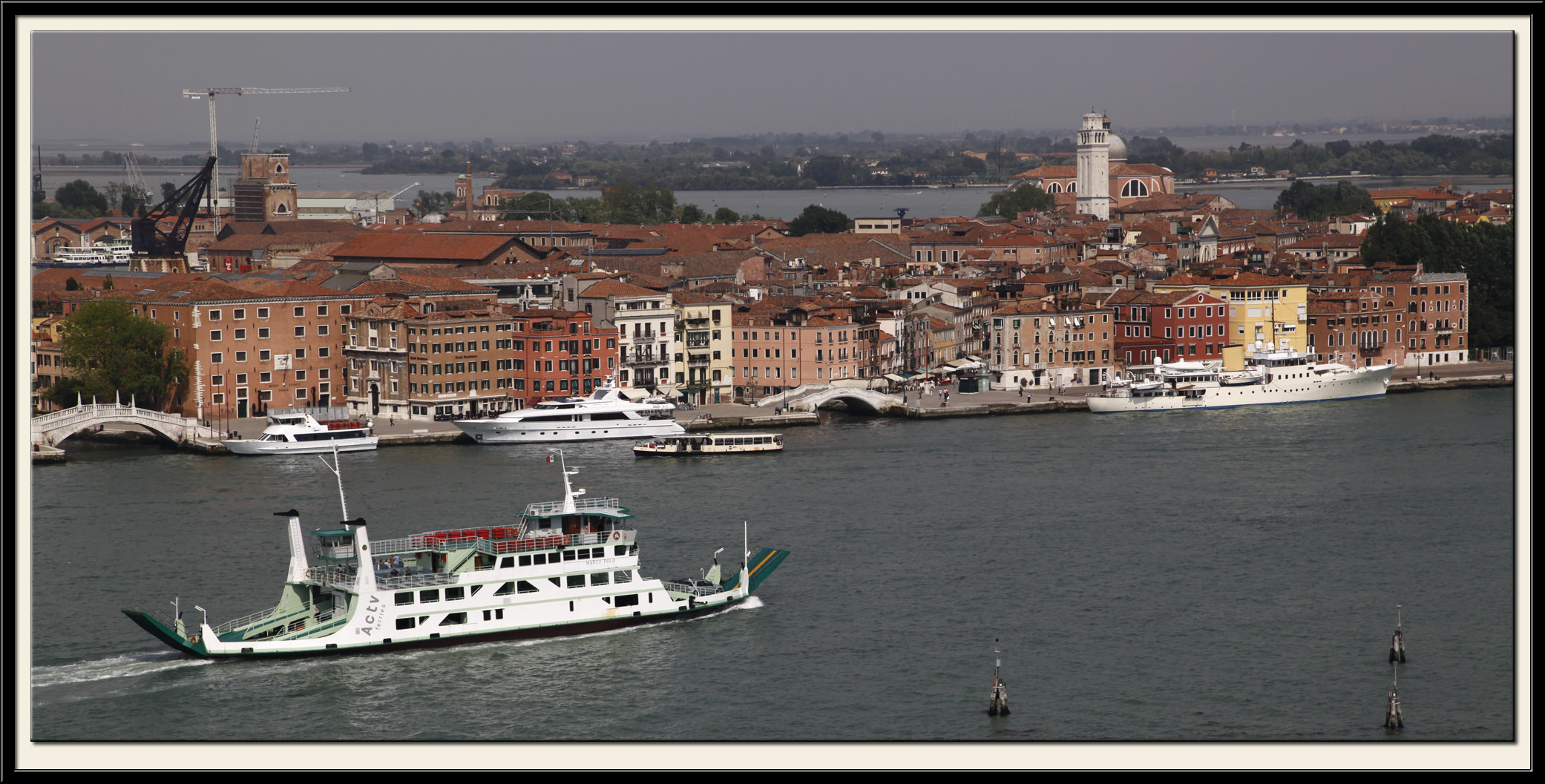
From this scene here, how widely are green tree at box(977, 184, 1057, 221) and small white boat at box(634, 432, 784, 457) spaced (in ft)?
116

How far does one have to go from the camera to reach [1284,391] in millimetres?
25859

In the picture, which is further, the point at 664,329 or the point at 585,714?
the point at 664,329

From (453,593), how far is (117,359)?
40.0 feet

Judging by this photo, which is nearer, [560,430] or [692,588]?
[692,588]

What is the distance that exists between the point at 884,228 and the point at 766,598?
1384 inches

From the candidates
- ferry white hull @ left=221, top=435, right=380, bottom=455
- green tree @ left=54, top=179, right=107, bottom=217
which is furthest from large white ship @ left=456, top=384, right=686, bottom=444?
green tree @ left=54, top=179, right=107, bottom=217

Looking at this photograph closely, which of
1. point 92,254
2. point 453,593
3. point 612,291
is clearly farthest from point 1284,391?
point 92,254

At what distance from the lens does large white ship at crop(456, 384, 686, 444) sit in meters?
21.3

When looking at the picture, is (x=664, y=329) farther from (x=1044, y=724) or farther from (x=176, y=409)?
(x=1044, y=724)

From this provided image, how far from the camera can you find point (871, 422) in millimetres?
23125

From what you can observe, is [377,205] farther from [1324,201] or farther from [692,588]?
[692,588]

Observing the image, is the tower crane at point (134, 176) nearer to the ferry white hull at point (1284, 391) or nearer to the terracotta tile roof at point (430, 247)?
the terracotta tile roof at point (430, 247)

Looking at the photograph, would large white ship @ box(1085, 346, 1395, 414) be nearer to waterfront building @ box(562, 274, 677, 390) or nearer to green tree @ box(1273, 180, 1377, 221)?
waterfront building @ box(562, 274, 677, 390)

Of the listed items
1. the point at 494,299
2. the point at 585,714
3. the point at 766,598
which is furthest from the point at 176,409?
the point at 585,714
